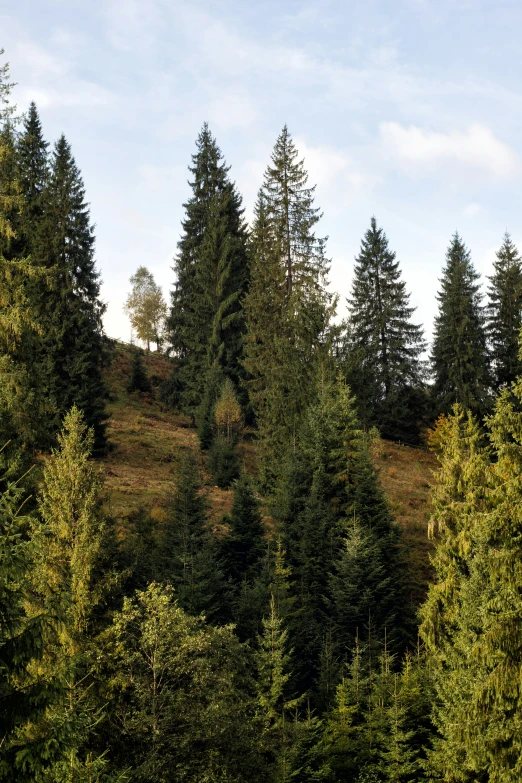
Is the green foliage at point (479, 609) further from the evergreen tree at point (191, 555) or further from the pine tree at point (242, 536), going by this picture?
the pine tree at point (242, 536)

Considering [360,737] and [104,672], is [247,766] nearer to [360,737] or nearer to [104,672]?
[104,672]

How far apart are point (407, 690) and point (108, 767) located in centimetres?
1200

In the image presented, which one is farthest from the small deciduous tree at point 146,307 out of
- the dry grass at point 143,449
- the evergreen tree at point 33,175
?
the evergreen tree at point 33,175

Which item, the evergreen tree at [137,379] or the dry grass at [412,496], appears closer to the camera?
the dry grass at [412,496]

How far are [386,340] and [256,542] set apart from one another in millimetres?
33435

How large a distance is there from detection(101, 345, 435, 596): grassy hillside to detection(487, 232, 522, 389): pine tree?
418 inches

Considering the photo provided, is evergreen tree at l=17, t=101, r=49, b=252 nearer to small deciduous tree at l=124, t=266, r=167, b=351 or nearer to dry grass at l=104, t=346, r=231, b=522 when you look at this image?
dry grass at l=104, t=346, r=231, b=522

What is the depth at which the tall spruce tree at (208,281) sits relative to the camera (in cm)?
5275

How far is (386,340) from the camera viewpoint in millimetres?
57844

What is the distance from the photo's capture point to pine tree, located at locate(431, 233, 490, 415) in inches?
2084

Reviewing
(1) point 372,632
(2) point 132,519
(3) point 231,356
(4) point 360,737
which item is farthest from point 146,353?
(4) point 360,737

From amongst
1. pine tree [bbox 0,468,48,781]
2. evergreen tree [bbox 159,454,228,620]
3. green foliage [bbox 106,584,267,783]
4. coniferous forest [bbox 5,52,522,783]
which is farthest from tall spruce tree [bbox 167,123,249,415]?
pine tree [bbox 0,468,48,781]

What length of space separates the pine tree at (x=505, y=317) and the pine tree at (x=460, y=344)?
112 centimetres

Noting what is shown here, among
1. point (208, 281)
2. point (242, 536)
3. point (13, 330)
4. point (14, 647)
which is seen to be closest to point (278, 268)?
point (208, 281)
